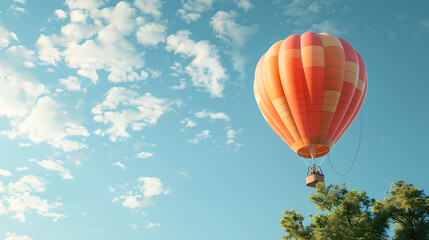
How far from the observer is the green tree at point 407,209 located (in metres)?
24.5

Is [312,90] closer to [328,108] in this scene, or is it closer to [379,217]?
[328,108]

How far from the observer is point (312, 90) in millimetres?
33156

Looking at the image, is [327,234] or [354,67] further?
[354,67]

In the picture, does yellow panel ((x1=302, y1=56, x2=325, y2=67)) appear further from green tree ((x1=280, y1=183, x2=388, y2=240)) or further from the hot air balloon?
green tree ((x1=280, y1=183, x2=388, y2=240))

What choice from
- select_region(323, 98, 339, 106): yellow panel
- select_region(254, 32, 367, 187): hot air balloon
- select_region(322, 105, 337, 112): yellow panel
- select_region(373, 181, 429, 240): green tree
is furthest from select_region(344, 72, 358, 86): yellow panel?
select_region(373, 181, 429, 240): green tree

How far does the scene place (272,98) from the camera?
34469mm

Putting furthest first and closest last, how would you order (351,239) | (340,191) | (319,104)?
(319,104), (340,191), (351,239)

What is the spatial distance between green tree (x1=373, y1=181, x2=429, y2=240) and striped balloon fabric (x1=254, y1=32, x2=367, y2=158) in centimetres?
856

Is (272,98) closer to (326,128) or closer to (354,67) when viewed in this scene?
(326,128)

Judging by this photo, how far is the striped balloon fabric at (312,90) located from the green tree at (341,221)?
633cm

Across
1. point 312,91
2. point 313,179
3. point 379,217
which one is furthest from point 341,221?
point 312,91

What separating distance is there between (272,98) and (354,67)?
7011 millimetres

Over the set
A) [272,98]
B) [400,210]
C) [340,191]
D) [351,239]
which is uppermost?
→ [272,98]

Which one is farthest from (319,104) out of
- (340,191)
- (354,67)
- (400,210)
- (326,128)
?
(400,210)
